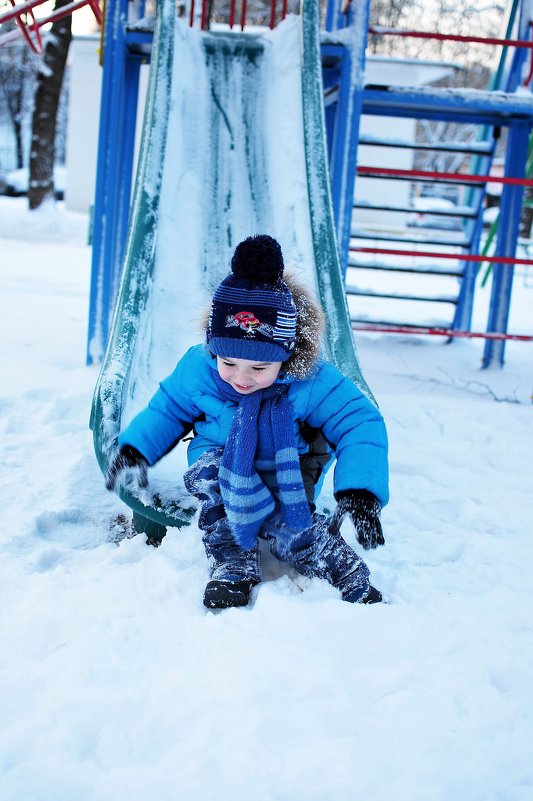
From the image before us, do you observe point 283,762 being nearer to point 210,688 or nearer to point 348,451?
point 210,688

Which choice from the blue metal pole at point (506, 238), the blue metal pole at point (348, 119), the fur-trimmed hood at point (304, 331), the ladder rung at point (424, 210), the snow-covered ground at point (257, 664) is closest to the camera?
the snow-covered ground at point (257, 664)

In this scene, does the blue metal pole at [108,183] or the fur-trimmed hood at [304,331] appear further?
the blue metal pole at [108,183]

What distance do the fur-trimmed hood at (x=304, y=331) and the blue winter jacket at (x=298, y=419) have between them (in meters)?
0.03

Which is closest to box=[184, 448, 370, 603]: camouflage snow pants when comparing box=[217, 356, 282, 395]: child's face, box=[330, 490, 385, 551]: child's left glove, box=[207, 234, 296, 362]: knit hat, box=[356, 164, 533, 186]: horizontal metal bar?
box=[330, 490, 385, 551]: child's left glove

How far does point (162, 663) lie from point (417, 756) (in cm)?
55

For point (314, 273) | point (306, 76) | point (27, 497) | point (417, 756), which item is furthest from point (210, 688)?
point (306, 76)

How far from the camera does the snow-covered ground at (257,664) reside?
1.36 metres

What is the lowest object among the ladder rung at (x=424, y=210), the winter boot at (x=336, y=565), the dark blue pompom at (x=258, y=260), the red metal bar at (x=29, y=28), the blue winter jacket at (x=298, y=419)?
the winter boot at (x=336, y=565)

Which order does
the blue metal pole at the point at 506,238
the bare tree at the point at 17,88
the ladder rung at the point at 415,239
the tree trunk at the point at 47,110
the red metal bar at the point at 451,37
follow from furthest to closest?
the bare tree at the point at 17,88
the tree trunk at the point at 47,110
the ladder rung at the point at 415,239
the blue metal pole at the point at 506,238
the red metal bar at the point at 451,37

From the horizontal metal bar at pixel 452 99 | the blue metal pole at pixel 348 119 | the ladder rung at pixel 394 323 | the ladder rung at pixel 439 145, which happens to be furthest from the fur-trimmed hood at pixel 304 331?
the ladder rung at pixel 439 145

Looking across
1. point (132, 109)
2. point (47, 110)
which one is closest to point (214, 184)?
point (132, 109)

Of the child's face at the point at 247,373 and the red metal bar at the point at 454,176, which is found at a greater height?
the red metal bar at the point at 454,176

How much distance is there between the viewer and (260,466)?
201cm

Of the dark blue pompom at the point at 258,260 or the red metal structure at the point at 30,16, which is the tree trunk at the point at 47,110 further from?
the dark blue pompom at the point at 258,260
